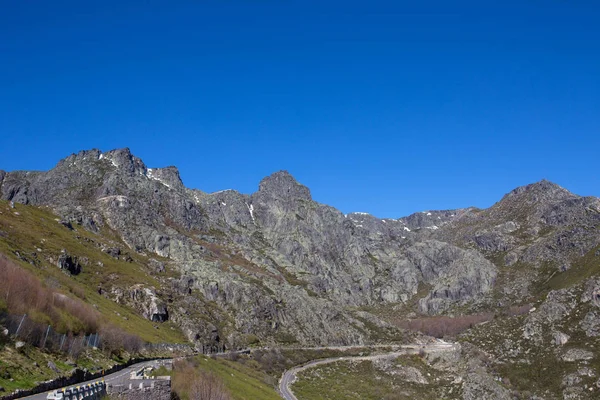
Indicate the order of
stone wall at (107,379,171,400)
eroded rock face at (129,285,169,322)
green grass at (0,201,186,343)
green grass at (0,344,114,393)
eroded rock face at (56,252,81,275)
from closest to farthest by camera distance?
green grass at (0,344,114,393)
stone wall at (107,379,171,400)
green grass at (0,201,186,343)
eroded rock face at (56,252,81,275)
eroded rock face at (129,285,169,322)

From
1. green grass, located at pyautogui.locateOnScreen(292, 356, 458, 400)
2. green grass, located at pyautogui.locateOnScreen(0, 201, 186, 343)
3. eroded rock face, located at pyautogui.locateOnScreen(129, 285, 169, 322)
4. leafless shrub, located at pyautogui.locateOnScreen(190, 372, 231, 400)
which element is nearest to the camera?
leafless shrub, located at pyautogui.locateOnScreen(190, 372, 231, 400)

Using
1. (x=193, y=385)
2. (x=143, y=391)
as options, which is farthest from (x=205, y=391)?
(x=143, y=391)

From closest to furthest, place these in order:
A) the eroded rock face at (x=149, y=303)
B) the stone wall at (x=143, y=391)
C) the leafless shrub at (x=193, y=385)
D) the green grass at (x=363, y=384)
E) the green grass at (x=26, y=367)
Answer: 1. the green grass at (x=26, y=367)
2. the stone wall at (x=143, y=391)
3. the leafless shrub at (x=193, y=385)
4. the green grass at (x=363, y=384)
5. the eroded rock face at (x=149, y=303)

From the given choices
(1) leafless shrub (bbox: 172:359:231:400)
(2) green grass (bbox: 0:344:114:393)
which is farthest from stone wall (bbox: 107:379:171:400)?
(1) leafless shrub (bbox: 172:359:231:400)

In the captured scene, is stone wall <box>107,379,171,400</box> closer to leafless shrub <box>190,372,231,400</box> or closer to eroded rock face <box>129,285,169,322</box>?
leafless shrub <box>190,372,231,400</box>

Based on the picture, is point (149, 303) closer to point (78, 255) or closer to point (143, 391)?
point (78, 255)

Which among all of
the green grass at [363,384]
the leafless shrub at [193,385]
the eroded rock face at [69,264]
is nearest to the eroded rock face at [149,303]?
the eroded rock face at [69,264]

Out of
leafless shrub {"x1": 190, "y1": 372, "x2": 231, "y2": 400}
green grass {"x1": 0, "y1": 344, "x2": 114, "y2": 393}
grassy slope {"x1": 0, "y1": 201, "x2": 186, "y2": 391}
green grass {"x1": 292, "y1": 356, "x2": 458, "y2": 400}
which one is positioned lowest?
green grass {"x1": 292, "y1": 356, "x2": 458, "y2": 400}

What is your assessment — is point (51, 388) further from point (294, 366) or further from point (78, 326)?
point (294, 366)

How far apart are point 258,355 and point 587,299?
132899 millimetres

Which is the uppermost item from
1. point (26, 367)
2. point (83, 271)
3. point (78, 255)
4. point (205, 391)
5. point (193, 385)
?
point (78, 255)

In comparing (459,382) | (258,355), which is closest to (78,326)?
(258,355)

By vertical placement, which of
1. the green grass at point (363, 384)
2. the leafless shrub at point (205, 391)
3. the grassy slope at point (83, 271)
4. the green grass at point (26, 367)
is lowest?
the green grass at point (363, 384)

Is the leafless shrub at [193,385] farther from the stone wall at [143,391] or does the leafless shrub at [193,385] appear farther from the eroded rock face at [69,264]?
the eroded rock face at [69,264]
